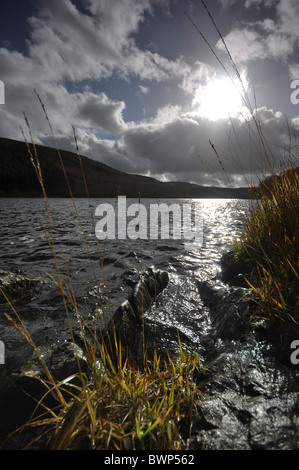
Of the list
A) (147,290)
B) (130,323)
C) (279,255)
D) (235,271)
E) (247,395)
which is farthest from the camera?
(235,271)

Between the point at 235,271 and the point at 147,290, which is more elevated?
the point at 235,271

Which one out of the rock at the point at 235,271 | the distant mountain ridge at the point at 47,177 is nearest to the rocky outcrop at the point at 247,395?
the rock at the point at 235,271

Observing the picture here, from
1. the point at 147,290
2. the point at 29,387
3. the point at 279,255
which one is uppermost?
the point at 279,255

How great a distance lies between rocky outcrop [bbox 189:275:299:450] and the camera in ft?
5.31

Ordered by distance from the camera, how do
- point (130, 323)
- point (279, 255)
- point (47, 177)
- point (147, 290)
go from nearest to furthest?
point (130, 323) < point (279, 255) < point (147, 290) < point (47, 177)

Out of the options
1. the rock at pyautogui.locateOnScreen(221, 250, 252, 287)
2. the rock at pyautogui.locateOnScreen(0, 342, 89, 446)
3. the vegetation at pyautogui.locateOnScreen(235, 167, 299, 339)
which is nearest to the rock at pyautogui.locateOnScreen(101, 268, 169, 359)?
the rock at pyautogui.locateOnScreen(0, 342, 89, 446)

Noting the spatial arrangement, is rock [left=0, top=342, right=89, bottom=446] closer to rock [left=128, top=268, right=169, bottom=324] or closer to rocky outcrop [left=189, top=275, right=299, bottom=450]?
rocky outcrop [left=189, top=275, right=299, bottom=450]

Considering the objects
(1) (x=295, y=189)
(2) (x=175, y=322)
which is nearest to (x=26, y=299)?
(2) (x=175, y=322)

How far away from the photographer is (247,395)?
207cm

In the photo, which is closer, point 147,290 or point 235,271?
point 147,290

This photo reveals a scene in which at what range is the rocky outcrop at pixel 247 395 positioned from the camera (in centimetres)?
162

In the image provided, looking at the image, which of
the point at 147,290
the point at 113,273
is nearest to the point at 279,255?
the point at 147,290

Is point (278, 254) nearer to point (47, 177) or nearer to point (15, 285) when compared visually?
point (15, 285)
